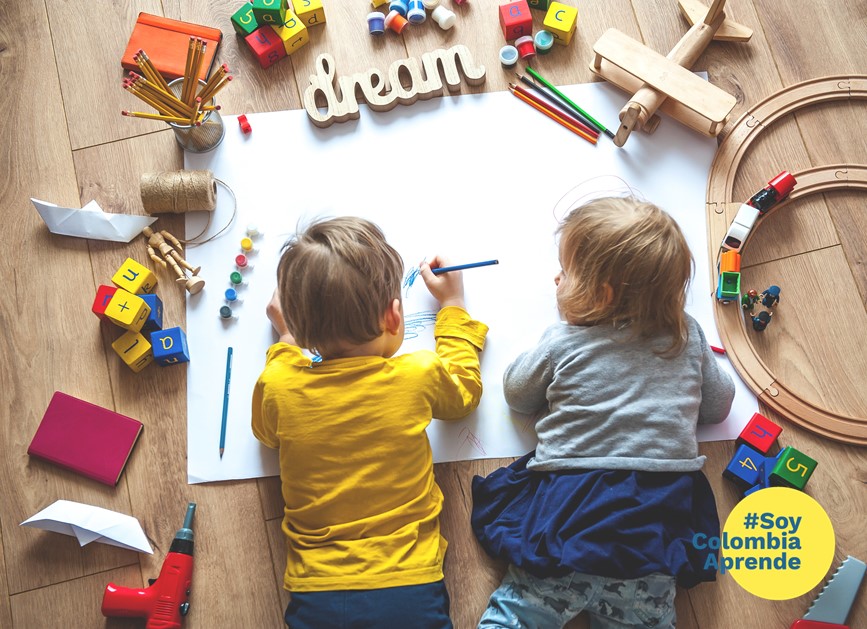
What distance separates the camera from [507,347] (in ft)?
3.75

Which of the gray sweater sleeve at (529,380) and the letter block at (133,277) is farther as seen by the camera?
the letter block at (133,277)

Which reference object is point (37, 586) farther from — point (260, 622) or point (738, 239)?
point (738, 239)

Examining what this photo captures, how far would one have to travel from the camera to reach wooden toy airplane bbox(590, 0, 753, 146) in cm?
118

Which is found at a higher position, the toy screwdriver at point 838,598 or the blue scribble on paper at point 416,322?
the blue scribble on paper at point 416,322

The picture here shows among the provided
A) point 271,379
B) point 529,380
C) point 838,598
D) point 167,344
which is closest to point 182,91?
point 167,344

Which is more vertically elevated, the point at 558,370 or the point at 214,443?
the point at 558,370

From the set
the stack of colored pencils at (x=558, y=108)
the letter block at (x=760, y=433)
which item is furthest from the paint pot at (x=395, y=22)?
the letter block at (x=760, y=433)

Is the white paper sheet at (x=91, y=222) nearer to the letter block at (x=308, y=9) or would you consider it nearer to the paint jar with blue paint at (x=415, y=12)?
the letter block at (x=308, y=9)

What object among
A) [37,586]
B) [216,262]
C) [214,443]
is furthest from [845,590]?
[37,586]

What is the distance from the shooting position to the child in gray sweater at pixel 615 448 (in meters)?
0.96

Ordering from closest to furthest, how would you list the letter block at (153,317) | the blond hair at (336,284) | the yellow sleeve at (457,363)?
the blond hair at (336,284) → the yellow sleeve at (457,363) → the letter block at (153,317)

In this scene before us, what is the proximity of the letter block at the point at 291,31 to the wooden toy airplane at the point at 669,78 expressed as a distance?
513 mm

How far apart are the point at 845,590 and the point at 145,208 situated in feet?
4.05

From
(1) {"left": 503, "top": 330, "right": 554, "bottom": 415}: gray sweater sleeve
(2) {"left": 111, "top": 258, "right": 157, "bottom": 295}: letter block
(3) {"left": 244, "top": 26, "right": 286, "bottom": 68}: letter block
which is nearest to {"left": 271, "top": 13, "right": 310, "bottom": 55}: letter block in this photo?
(3) {"left": 244, "top": 26, "right": 286, "bottom": 68}: letter block
